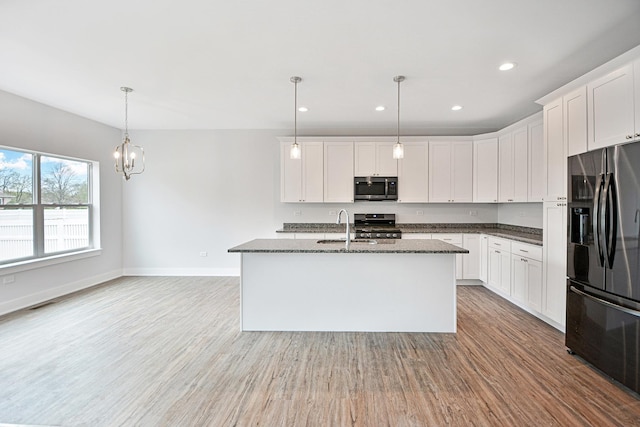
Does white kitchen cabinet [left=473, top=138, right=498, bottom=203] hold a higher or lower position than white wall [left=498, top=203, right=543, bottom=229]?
higher

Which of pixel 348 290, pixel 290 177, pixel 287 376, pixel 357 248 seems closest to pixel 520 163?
pixel 357 248

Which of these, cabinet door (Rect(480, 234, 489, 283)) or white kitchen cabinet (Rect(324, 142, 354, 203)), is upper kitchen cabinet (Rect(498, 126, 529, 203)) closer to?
cabinet door (Rect(480, 234, 489, 283))

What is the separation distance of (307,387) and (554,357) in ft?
7.30

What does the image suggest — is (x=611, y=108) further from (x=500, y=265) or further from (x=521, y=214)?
(x=521, y=214)

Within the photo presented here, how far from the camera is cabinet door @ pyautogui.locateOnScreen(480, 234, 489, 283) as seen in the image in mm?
5129

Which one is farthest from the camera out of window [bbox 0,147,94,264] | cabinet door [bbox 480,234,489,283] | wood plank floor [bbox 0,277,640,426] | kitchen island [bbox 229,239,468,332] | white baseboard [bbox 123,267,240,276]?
white baseboard [bbox 123,267,240,276]

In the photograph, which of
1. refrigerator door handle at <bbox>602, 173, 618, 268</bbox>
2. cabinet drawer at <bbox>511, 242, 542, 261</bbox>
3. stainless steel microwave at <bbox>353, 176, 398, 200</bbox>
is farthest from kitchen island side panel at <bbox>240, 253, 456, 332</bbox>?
stainless steel microwave at <bbox>353, 176, 398, 200</bbox>

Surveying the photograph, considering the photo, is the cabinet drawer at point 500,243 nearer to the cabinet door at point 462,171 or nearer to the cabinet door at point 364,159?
the cabinet door at point 462,171

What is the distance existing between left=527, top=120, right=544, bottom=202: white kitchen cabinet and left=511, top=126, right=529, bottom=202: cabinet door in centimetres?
8

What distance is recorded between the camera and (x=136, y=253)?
6.21m

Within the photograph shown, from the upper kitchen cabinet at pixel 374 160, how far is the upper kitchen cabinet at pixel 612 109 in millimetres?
2997

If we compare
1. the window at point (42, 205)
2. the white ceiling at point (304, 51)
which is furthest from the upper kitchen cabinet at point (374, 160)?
the window at point (42, 205)

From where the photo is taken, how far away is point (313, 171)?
5715mm

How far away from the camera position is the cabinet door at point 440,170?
5.62m
